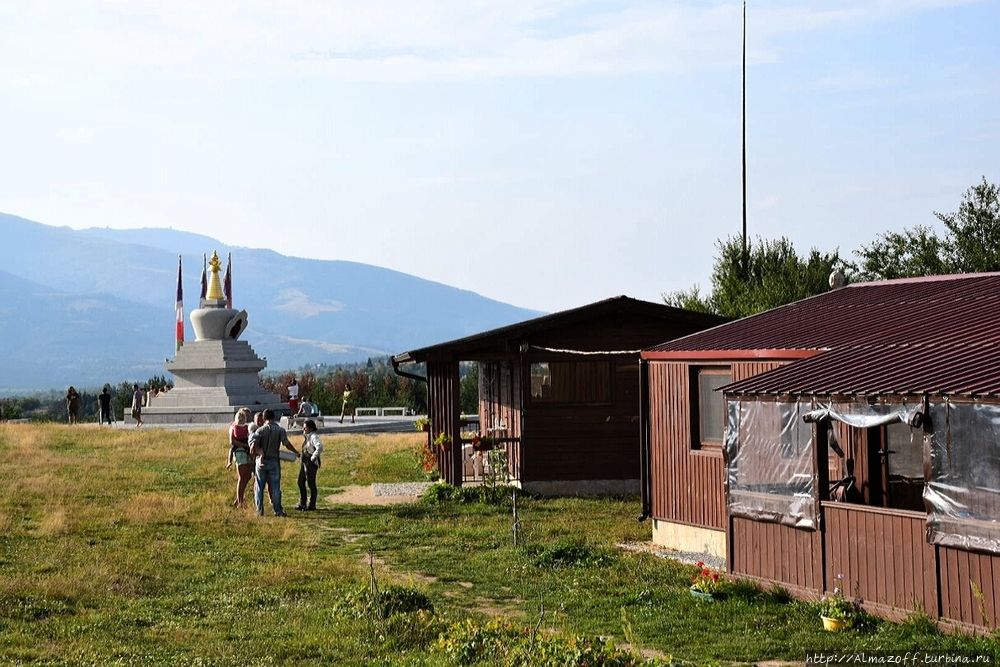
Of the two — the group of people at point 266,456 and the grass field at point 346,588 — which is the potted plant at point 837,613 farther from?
the group of people at point 266,456

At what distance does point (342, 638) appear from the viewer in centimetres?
989

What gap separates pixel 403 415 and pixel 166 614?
4045 cm

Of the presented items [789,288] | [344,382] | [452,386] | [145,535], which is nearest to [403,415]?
[344,382]

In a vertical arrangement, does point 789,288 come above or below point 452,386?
above

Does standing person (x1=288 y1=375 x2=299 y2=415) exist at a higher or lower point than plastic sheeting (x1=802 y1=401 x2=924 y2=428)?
higher

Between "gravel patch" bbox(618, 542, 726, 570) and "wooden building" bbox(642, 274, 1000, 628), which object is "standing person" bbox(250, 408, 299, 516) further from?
"gravel patch" bbox(618, 542, 726, 570)

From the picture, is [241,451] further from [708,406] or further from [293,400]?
[293,400]

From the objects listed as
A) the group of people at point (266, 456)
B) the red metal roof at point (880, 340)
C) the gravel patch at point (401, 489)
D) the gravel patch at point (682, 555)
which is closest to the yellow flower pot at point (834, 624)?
the red metal roof at point (880, 340)

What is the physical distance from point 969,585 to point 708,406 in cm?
572

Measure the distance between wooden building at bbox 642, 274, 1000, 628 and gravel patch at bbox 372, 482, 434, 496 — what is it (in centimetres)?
661

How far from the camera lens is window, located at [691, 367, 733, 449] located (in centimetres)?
1478

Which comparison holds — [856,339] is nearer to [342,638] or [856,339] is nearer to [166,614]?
[342,638]

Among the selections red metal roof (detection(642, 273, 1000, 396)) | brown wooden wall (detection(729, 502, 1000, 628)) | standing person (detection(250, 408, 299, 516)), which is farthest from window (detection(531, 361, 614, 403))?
brown wooden wall (detection(729, 502, 1000, 628))

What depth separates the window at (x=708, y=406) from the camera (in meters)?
14.8
